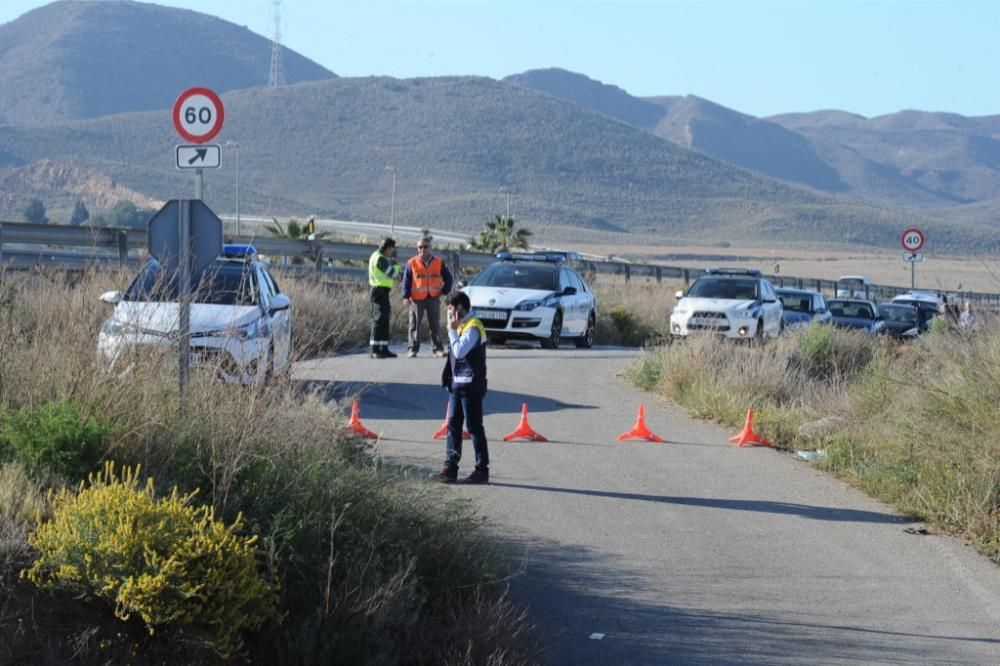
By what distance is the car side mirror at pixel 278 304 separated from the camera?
50.3ft

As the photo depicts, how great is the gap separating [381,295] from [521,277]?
16.8 feet

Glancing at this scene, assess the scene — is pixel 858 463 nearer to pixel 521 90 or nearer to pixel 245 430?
pixel 245 430

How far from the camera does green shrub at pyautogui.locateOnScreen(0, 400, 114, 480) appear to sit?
7426mm

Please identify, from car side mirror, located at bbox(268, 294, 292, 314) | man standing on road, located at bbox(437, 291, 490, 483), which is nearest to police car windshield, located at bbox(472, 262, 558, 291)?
car side mirror, located at bbox(268, 294, 292, 314)

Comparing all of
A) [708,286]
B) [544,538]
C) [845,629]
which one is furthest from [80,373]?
[708,286]

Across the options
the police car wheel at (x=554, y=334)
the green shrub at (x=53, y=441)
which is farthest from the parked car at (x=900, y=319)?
the green shrub at (x=53, y=441)

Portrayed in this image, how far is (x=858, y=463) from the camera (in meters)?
13.1

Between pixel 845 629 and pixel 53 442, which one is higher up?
pixel 53 442

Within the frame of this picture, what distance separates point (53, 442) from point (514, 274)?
18.7 m

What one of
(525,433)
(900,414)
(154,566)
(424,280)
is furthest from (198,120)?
(424,280)

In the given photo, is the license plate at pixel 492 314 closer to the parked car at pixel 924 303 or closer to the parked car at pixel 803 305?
the parked car at pixel 803 305

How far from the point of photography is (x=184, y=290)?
9.84m

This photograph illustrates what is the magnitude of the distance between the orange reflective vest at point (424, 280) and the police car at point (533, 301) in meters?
2.68

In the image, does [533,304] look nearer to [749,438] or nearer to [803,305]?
[803,305]
